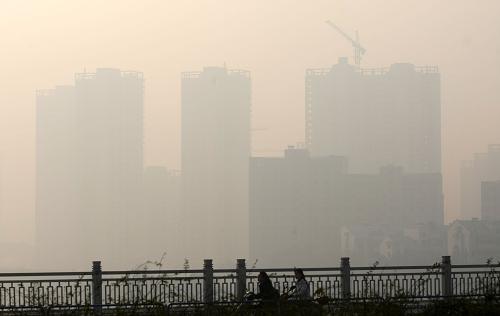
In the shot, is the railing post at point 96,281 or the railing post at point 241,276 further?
the railing post at point 241,276

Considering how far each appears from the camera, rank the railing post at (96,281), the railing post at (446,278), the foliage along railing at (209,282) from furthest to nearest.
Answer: the railing post at (446,278), the railing post at (96,281), the foliage along railing at (209,282)

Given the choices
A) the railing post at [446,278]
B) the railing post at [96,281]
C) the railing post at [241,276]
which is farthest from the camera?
the railing post at [446,278]

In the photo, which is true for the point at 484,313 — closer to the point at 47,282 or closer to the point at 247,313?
the point at 247,313

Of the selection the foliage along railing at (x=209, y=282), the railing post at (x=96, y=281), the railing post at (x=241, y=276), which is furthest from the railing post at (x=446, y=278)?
the railing post at (x=96, y=281)

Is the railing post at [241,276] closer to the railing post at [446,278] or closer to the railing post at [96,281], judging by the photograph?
the railing post at [96,281]

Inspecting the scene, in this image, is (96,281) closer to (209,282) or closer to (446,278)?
(209,282)

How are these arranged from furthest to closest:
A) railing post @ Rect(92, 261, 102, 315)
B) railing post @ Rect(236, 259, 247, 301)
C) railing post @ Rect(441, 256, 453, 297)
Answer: railing post @ Rect(441, 256, 453, 297) → railing post @ Rect(236, 259, 247, 301) → railing post @ Rect(92, 261, 102, 315)

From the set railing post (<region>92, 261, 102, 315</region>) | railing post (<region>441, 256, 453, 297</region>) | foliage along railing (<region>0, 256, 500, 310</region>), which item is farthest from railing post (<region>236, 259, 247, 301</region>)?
railing post (<region>441, 256, 453, 297</region>)

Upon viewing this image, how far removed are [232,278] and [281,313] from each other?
866 cm

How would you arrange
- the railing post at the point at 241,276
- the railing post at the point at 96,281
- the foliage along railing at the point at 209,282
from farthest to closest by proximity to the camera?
1. the railing post at the point at 241,276
2. the railing post at the point at 96,281
3. the foliage along railing at the point at 209,282

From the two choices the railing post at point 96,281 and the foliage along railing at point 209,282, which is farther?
the railing post at point 96,281

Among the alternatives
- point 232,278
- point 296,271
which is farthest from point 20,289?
point 296,271

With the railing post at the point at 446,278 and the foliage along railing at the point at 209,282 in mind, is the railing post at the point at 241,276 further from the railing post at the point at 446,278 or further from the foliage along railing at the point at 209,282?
the railing post at the point at 446,278

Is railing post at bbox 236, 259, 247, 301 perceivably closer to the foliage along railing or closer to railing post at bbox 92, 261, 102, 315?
the foliage along railing
